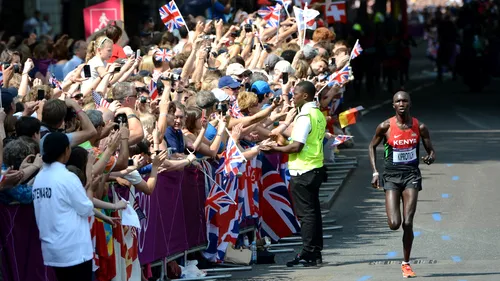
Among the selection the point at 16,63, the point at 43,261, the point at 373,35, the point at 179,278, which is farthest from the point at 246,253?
the point at 373,35

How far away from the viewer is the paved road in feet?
45.2

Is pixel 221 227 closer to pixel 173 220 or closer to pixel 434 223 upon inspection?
pixel 173 220

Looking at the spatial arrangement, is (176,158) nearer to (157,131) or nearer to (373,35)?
(157,131)

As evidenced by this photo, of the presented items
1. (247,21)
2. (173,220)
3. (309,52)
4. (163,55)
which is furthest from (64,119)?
(247,21)

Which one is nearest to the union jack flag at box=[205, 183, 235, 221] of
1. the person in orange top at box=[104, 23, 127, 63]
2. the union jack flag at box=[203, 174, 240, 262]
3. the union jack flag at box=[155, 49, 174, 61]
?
the union jack flag at box=[203, 174, 240, 262]

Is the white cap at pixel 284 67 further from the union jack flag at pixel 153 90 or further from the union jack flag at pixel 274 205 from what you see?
the union jack flag at pixel 153 90

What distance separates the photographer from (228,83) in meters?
15.3

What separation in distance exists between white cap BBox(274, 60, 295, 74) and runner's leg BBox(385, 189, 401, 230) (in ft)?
13.3

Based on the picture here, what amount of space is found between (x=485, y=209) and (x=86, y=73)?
6274mm

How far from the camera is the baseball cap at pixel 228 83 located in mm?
15281

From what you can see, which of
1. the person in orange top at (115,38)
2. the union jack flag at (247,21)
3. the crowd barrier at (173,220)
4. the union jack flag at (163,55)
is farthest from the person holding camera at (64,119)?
the union jack flag at (247,21)

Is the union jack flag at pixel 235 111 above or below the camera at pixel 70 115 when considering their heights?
below

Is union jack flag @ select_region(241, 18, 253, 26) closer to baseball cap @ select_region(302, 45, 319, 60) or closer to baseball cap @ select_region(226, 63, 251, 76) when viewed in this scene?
baseball cap @ select_region(302, 45, 319, 60)

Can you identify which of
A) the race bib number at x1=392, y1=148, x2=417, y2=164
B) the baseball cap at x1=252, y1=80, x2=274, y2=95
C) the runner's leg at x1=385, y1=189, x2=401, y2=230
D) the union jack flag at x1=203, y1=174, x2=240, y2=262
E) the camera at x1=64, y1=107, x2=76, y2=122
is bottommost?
the union jack flag at x1=203, y1=174, x2=240, y2=262
